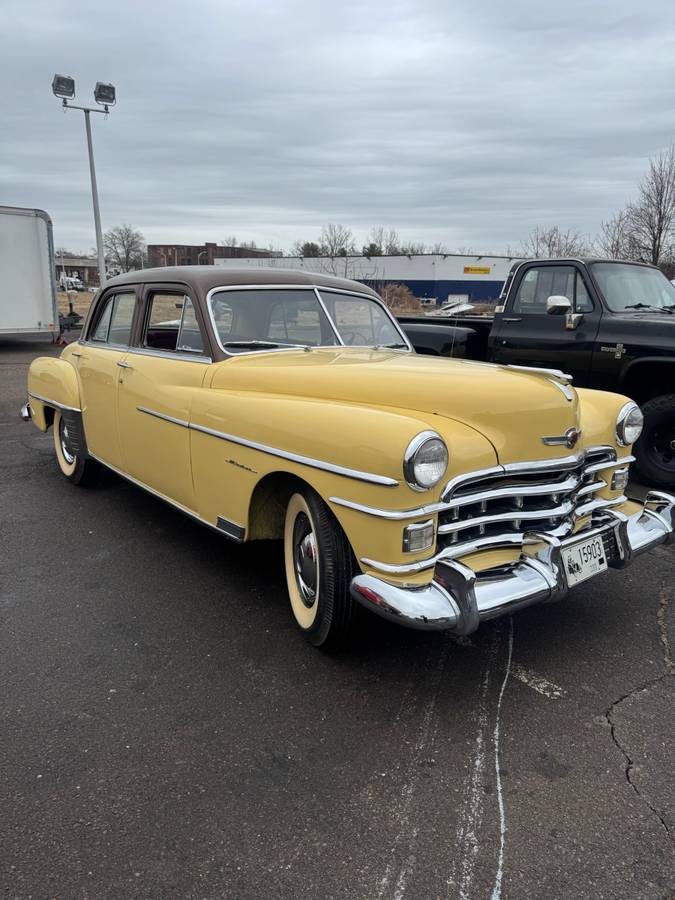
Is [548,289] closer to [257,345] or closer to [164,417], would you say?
[257,345]

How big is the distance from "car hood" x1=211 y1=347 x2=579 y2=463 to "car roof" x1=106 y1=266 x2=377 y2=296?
674 mm

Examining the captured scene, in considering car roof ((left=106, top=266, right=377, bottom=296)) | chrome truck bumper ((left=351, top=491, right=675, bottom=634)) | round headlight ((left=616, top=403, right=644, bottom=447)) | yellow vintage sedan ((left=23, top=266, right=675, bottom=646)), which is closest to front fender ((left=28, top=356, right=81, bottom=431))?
yellow vintage sedan ((left=23, top=266, right=675, bottom=646))

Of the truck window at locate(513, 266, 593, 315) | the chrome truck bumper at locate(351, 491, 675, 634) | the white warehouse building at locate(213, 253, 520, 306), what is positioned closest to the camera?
the chrome truck bumper at locate(351, 491, 675, 634)

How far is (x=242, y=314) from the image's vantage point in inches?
166

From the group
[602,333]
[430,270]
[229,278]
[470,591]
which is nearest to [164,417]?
[229,278]

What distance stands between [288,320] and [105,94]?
17001mm

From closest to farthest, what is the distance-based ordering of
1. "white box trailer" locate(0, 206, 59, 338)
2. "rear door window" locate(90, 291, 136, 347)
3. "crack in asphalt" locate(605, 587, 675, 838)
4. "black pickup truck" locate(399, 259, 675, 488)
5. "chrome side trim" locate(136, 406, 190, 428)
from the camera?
"crack in asphalt" locate(605, 587, 675, 838), "chrome side trim" locate(136, 406, 190, 428), "rear door window" locate(90, 291, 136, 347), "black pickup truck" locate(399, 259, 675, 488), "white box trailer" locate(0, 206, 59, 338)

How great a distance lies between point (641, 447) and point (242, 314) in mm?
3812

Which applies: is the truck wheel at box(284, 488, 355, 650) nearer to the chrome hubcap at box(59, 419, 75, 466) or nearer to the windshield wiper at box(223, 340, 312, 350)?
the windshield wiper at box(223, 340, 312, 350)

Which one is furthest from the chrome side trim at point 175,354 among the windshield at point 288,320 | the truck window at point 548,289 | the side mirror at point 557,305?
the truck window at point 548,289

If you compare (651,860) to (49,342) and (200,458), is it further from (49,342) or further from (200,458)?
(49,342)

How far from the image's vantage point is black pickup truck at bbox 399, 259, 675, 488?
589cm

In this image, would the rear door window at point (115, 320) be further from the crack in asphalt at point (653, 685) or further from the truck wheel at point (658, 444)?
the truck wheel at point (658, 444)

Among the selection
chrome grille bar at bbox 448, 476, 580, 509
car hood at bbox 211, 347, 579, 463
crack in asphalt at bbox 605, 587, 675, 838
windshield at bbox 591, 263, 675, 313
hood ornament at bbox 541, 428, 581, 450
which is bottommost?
crack in asphalt at bbox 605, 587, 675, 838
